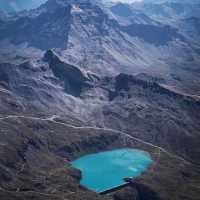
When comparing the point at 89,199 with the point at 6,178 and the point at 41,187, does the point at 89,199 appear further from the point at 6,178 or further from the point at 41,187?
the point at 6,178

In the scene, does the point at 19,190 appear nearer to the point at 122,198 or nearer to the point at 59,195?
the point at 59,195

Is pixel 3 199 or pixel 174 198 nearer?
pixel 3 199

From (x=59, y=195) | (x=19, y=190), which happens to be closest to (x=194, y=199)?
(x=59, y=195)

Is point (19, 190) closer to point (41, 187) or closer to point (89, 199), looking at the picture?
point (41, 187)

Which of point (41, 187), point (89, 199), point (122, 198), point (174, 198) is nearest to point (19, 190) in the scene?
point (41, 187)

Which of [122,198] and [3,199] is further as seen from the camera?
[122,198]

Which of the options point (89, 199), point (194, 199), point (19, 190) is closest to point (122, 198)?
point (89, 199)

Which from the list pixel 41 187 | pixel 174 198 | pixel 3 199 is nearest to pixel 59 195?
pixel 41 187

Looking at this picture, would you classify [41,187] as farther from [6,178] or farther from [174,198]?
[174,198]
